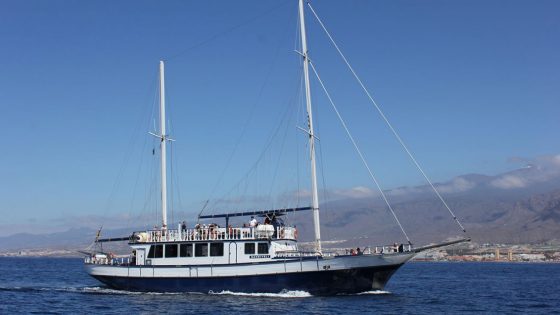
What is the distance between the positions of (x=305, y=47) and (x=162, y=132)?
584 inches

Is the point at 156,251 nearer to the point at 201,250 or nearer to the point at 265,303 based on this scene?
the point at 201,250

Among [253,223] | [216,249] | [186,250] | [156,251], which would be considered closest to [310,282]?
[253,223]

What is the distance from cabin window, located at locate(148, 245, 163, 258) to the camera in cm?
5291

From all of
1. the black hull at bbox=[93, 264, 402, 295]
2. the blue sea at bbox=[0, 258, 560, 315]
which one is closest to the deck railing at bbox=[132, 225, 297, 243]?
the black hull at bbox=[93, 264, 402, 295]

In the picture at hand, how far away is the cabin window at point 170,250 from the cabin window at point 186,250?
69 centimetres

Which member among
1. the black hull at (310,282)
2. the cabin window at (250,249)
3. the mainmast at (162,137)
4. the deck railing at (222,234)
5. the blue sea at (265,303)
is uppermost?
the mainmast at (162,137)

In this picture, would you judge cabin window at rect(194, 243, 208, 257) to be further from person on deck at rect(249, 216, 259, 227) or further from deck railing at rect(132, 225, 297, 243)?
person on deck at rect(249, 216, 259, 227)

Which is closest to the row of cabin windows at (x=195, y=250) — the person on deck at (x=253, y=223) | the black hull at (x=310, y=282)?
the black hull at (x=310, y=282)

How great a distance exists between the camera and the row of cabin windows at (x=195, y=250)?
50.3 m

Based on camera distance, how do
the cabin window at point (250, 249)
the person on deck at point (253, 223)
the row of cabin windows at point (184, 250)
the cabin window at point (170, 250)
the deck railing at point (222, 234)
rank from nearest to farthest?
1. the cabin window at point (250, 249)
2. the row of cabin windows at point (184, 250)
3. the deck railing at point (222, 234)
4. the person on deck at point (253, 223)
5. the cabin window at point (170, 250)

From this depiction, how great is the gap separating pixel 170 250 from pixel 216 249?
4135mm

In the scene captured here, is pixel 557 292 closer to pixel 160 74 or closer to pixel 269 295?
pixel 269 295

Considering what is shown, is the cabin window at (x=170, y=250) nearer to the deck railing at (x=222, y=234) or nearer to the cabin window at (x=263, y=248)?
the deck railing at (x=222, y=234)

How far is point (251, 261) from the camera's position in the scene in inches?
1954
